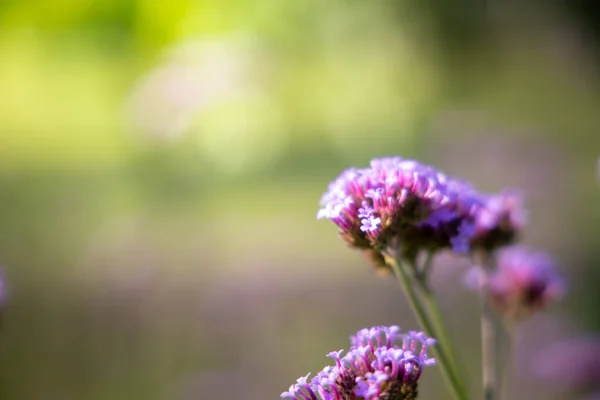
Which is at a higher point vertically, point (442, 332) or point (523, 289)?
point (523, 289)

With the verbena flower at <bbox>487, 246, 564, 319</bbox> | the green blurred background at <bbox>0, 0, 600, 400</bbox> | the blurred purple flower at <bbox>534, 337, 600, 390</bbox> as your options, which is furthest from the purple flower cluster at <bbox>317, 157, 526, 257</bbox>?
the green blurred background at <bbox>0, 0, 600, 400</bbox>

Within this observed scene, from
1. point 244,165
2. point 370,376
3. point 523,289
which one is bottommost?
point 370,376

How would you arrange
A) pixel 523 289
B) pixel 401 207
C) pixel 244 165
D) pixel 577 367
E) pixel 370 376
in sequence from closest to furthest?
pixel 370 376, pixel 401 207, pixel 523 289, pixel 577 367, pixel 244 165

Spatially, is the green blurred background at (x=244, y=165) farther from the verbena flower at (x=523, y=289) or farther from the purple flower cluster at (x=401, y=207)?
the purple flower cluster at (x=401, y=207)

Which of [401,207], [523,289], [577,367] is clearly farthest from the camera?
[577,367]

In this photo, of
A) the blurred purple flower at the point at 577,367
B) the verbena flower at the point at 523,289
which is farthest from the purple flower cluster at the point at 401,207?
the blurred purple flower at the point at 577,367

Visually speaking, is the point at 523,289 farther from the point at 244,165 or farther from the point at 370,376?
the point at 244,165

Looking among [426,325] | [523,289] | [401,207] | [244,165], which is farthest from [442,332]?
[244,165]
